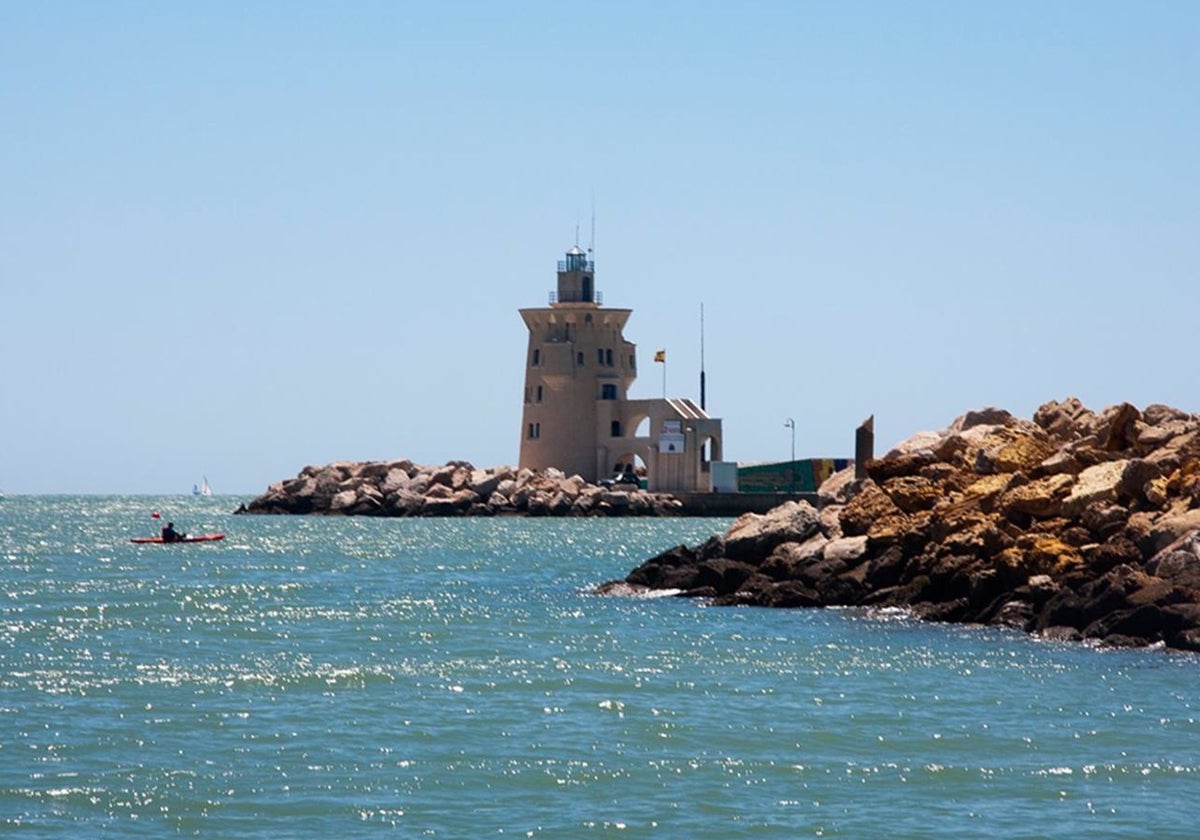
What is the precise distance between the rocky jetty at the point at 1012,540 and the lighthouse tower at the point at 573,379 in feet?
132

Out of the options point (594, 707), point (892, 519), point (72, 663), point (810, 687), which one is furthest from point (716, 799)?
point (892, 519)

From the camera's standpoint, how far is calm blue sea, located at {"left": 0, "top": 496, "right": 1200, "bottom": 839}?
14.9 metres

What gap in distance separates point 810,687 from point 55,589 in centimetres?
1923

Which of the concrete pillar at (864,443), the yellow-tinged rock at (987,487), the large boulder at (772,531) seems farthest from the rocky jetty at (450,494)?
the yellow-tinged rock at (987,487)

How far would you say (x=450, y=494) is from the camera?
244 feet

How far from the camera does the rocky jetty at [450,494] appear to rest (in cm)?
7219

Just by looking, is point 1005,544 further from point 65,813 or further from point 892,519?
point 65,813

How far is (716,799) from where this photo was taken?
50.6 ft

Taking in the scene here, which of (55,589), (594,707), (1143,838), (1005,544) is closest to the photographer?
A: (1143,838)

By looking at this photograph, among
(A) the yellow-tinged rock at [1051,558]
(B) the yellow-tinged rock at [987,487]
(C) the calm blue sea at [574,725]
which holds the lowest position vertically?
(C) the calm blue sea at [574,725]

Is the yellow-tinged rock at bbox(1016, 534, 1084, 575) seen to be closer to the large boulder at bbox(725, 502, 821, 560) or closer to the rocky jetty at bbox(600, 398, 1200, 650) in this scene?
the rocky jetty at bbox(600, 398, 1200, 650)

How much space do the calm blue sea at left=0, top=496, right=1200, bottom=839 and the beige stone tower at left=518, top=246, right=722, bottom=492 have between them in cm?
4462

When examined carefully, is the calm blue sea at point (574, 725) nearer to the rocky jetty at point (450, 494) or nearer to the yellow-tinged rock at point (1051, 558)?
the yellow-tinged rock at point (1051, 558)

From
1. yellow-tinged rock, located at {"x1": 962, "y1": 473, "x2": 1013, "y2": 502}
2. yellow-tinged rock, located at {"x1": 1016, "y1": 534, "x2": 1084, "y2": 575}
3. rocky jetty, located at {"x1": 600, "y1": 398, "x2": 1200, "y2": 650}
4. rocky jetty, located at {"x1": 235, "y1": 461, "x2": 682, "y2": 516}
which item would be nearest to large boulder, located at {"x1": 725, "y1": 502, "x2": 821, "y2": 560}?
rocky jetty, located at {"x1": 600, "y1": 398, "x2": 1200, "y2": 650}
